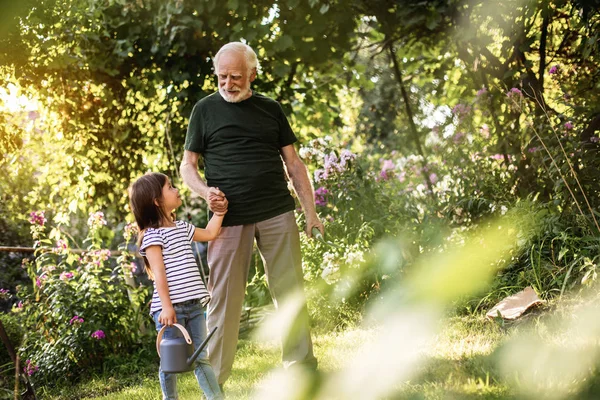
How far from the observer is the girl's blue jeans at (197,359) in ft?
8.84

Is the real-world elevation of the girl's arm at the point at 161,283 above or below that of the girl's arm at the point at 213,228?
below

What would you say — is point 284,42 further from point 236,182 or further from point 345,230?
point 236,182

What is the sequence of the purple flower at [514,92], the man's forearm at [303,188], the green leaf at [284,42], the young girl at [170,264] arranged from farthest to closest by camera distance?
the green leaf at [284,42], the purple flower at [514,92], the man's forearm at [303,188], the young girl at [170,264]

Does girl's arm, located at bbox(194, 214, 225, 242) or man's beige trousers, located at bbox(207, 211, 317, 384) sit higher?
girl's arm, located at bbox(194, 214, 225, 242)

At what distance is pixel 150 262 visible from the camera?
2.64 metres

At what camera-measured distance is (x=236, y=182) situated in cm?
308

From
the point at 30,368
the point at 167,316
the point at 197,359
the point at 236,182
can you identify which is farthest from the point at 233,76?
the point at 30,368

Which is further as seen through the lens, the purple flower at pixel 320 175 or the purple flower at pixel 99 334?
the purple flower at pixel 320 175

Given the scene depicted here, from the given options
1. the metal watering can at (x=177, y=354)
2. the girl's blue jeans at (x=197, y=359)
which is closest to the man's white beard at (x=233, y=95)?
the girl's blue jeans at (x=197, y=359)

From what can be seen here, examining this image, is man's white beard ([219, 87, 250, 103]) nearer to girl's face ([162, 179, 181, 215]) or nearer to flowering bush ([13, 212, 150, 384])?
girl's face ([162, 179, 181, 215])

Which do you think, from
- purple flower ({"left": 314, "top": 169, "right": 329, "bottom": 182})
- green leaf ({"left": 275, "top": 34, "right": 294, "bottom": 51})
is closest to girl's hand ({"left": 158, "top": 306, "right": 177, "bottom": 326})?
purple flower ({"left": 314, "top": 169, "right": 329, "bottom": 182})

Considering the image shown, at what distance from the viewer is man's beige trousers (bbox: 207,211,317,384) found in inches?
122

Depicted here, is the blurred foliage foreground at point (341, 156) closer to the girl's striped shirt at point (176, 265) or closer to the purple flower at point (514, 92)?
the purple flower at point (514, 92)

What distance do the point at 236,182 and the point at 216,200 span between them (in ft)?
0.62
